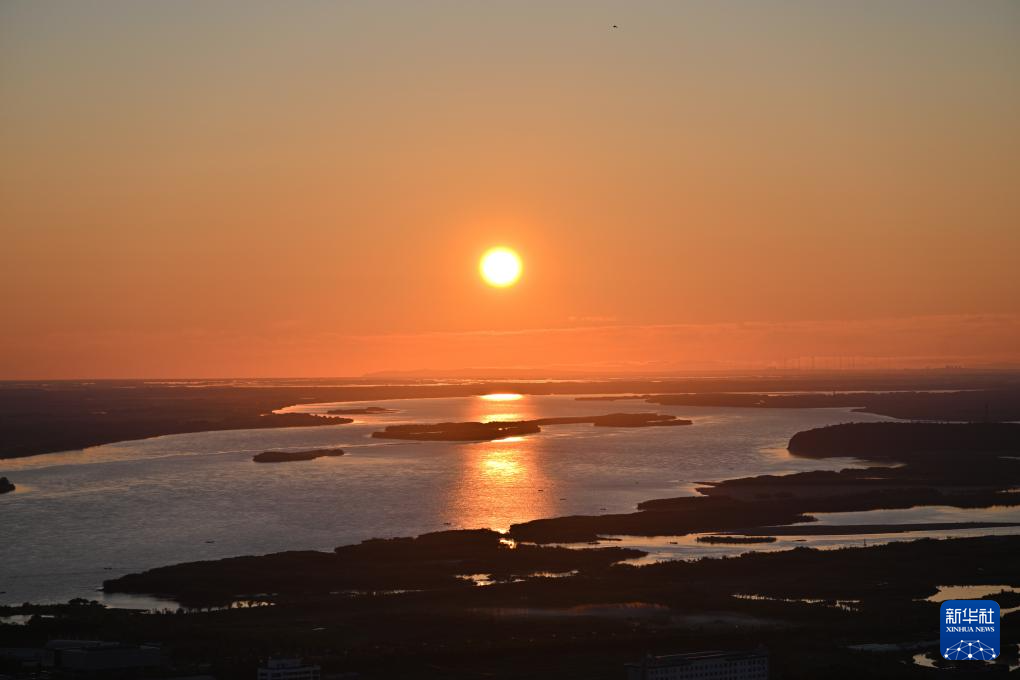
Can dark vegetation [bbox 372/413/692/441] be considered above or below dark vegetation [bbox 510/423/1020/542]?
above

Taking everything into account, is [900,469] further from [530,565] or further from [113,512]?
[113,512]

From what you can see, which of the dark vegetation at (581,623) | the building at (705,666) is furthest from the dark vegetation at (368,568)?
the building at (705,666)

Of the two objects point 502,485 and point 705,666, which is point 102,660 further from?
point 502,485

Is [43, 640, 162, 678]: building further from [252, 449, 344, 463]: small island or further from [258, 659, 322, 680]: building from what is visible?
[252, 449, 344, 463]: small island

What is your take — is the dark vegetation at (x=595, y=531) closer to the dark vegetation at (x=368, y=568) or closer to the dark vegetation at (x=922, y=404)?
the dark vegetation at (x=368, y=568)

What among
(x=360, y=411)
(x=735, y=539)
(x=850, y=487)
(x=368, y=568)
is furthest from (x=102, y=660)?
(x=360, y=411)

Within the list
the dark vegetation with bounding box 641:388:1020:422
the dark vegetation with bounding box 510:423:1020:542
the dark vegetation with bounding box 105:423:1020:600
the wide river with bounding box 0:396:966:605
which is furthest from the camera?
the dark vegetation with bounding box 641:388:1020:422

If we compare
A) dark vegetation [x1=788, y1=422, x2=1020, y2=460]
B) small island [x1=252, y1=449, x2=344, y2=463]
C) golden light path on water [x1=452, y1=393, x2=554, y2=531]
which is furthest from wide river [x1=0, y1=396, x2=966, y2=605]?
dark vegetation [x1=788, y1=422, x2=1020, y2=460]
